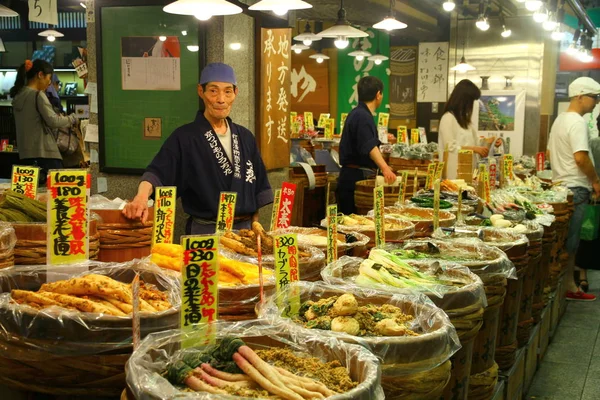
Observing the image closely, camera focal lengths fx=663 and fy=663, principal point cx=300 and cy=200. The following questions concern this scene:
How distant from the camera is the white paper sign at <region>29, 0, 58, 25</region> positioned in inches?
218

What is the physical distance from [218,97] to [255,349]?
243cm

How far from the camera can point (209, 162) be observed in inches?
163

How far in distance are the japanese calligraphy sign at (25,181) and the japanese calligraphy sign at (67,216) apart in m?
1.02

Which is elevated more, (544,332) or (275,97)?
(275,97)

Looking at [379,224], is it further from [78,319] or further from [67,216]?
[78,319]

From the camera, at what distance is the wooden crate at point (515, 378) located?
4.01 metres

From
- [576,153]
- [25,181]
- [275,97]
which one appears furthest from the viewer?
[576,153]

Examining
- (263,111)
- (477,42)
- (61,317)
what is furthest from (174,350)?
(477,42)

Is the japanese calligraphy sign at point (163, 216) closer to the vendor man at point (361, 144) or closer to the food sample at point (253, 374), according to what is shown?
the food sample at point (253, 374)

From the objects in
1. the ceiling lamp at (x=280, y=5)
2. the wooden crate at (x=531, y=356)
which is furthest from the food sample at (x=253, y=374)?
the wooden crate at (x=531, y=356)

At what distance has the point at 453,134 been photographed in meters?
7.92

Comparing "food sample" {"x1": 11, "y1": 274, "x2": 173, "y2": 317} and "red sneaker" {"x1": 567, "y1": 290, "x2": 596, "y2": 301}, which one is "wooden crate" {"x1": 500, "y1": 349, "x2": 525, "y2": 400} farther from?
"red sneaker" {"x1": 567, "y1": 290, "x2": 596, "y2": 301}

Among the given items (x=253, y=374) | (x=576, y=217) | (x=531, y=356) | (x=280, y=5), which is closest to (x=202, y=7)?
(x=280, y=5)

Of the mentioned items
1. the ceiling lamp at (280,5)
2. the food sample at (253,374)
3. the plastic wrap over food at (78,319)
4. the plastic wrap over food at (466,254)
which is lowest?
the plastic wrap over food at (466,254)
